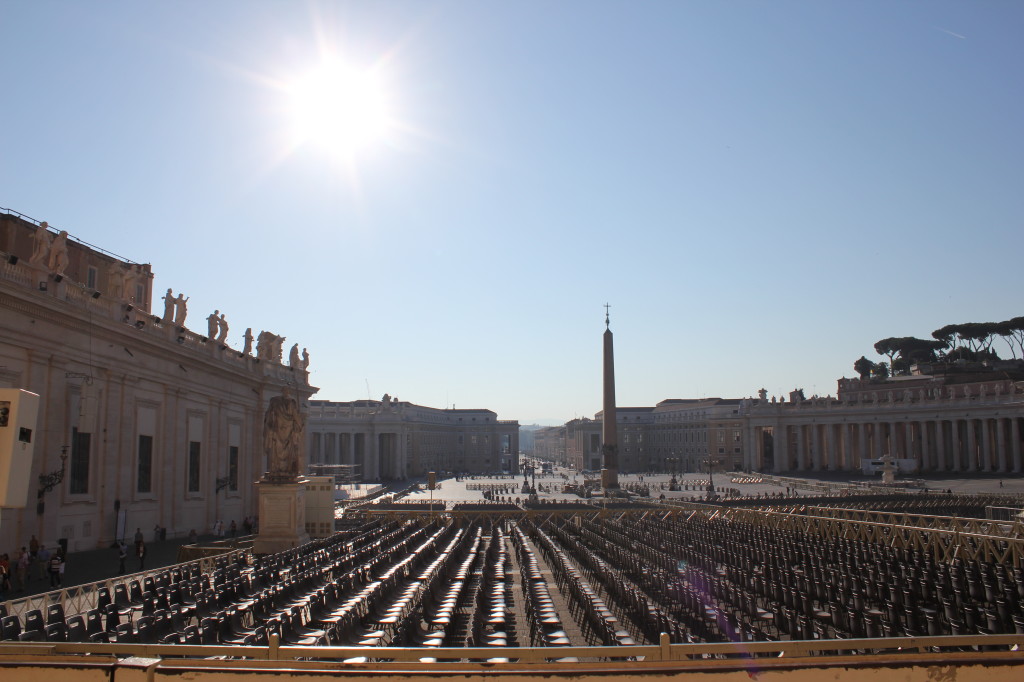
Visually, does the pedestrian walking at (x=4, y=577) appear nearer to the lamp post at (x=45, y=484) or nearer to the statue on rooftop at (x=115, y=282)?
the lamp post at (x=45, y=484)

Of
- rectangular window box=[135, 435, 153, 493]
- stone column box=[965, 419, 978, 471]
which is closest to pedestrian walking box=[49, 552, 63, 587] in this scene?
rectangular window box=[135, 435, 153, 493]

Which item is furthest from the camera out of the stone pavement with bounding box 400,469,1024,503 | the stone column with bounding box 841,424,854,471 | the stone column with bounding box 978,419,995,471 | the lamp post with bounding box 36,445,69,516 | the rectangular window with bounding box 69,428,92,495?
the stone column with bounding box 841,424,854,471

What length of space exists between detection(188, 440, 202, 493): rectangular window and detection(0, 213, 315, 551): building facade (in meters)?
0.06

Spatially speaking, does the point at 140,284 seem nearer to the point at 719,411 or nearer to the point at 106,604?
the point at 106,604

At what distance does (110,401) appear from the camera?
92.9 ft

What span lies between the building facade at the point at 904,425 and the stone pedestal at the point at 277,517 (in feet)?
285

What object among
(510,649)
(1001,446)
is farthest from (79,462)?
(1001,446)

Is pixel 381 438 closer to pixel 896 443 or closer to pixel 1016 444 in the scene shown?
pixel 896 443

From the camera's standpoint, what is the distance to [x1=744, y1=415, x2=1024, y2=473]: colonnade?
90062 mm

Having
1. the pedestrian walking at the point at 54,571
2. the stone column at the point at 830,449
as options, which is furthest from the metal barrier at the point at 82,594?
the stone column at the point at 830,449

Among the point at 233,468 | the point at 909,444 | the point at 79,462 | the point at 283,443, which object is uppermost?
the point at 283,443

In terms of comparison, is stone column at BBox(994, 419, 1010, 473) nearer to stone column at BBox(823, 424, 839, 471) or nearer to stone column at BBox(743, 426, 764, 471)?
stone column at BBox(823, 424, 839, 471)

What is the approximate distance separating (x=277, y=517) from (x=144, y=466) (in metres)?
10.0

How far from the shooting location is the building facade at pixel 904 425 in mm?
90000
